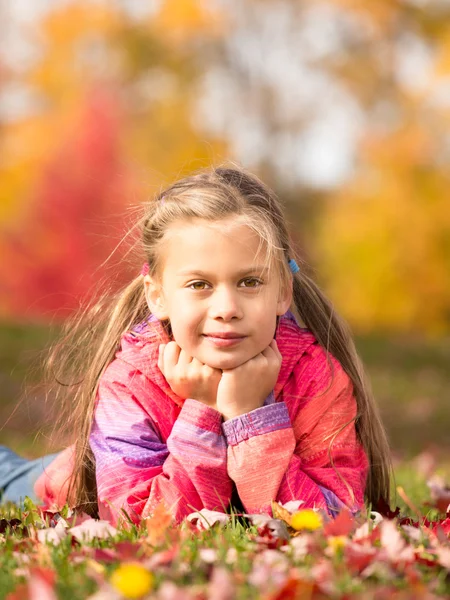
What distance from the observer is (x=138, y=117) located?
29.3 metres

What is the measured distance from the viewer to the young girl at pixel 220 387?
288 centimetres

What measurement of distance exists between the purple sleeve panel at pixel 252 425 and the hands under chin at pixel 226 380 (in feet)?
0.15

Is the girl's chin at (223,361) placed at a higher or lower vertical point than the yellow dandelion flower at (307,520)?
higher

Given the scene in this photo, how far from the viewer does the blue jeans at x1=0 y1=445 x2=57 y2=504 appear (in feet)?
13.4

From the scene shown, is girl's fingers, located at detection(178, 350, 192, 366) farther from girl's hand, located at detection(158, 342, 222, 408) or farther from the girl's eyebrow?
the girl's eyebrow

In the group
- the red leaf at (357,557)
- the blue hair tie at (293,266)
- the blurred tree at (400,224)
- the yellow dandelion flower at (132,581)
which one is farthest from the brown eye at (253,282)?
the blurred tree at (400,224)

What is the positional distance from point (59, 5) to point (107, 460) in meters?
30.4

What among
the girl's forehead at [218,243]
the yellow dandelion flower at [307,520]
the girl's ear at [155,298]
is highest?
the girl's forehead at [218,243]

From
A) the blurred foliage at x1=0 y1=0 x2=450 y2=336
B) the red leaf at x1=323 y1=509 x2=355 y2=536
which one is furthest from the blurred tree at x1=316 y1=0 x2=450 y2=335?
the red leaf at x1=323 y1=509 x2=355 y2=536

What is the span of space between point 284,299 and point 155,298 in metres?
0.44

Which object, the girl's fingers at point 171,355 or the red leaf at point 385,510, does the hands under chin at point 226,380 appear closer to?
the girl's fingers at point 171,355

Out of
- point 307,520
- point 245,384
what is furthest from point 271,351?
point 307,520

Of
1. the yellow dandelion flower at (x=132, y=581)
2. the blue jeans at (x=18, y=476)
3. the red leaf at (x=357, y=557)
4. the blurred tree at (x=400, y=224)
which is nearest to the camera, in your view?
the yellow dandelion flower at (x=132, y=581)

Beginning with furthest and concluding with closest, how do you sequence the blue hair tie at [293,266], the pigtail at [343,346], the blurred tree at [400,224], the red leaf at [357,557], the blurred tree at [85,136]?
the blurred tree at [85,136], the blurred tree at [400,224], the pigtail at [343,346], the blue hair tie at [293,266], the red leaf at [357,557]
